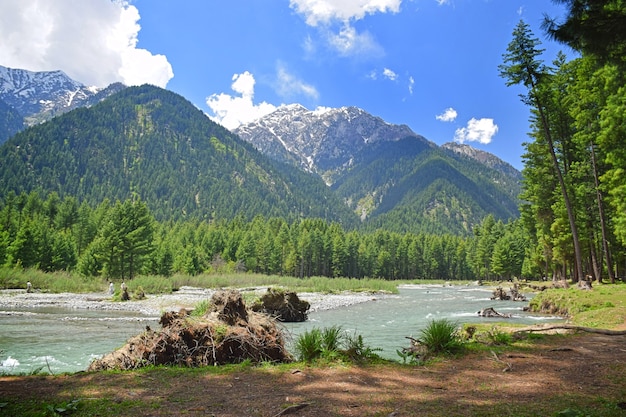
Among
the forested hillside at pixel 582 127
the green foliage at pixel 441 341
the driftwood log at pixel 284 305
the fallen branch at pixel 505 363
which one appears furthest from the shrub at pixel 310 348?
the driftwood log at pixel 284 305

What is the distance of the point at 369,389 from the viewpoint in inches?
253

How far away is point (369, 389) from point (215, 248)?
303ft

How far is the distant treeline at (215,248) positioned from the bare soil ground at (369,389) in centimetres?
5134

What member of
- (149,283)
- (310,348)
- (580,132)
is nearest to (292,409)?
(310,348)

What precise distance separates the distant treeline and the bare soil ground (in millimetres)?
51335

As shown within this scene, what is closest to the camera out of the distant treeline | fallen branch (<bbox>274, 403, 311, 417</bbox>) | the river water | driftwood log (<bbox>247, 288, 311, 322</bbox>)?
fallen branch (<bbox>274, 403, 311, 417</bbox>)

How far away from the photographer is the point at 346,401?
5730 millimetres

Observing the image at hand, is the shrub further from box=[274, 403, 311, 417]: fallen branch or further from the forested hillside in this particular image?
the forested hillside

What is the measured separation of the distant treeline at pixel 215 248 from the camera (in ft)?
177

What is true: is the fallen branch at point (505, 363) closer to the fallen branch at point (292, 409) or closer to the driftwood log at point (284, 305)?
the fallen branch at point (292, 409)

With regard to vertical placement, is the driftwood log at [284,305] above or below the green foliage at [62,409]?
below

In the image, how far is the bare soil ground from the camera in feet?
17.2

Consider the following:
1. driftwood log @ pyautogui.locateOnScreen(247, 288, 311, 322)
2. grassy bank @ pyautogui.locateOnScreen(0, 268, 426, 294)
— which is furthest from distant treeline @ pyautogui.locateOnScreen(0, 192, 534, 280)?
driftwood log @ pyautogui.locateOnScreen(247, 288, 311, 322)

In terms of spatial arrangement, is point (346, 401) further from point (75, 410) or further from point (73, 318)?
point (73, 318)
